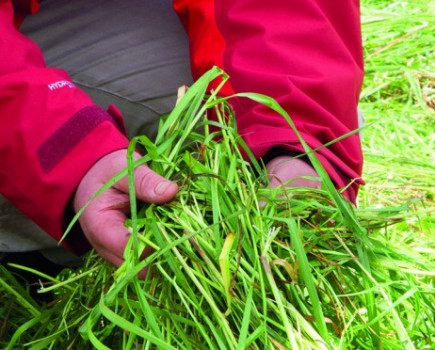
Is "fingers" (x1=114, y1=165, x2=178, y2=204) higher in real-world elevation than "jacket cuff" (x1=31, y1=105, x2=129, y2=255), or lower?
higher

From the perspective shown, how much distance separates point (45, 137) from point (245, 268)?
39 centimetres

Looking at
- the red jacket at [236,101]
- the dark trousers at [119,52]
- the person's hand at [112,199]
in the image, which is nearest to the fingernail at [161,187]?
the person's hand at [112,199]

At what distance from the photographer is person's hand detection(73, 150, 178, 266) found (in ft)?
3.10

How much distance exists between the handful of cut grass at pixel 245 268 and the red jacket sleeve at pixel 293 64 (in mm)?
154

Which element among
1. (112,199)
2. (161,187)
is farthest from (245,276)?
(112,199)

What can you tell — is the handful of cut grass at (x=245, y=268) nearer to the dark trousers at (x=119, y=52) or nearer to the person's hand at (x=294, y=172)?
the person's hand at (x=294, y=172)

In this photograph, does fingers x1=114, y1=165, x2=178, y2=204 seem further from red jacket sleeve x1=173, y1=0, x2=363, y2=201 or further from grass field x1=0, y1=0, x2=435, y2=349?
red jacket sleeve x1=173, y1=0, x2=363, y2=201

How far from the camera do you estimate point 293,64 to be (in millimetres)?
1229

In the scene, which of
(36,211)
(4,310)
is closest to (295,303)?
(36,211)

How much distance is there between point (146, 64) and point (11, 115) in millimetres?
323

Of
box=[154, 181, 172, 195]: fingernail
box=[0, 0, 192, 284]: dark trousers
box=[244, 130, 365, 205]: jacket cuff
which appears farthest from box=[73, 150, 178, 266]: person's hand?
box=[0, 0, 192, 284]: dark trousers

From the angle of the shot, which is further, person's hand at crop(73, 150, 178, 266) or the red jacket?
the red jacket

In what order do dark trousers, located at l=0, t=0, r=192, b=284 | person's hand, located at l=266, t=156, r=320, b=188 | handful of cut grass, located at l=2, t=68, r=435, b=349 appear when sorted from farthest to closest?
dark trousers, located at l=0, t=0, r=192, b=284, person's hand, located at l=266, t=156, r=320, b=188, handful of cut grass, located at l=2, t=68, r=435, b=349

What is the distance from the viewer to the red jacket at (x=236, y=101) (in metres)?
1.12
